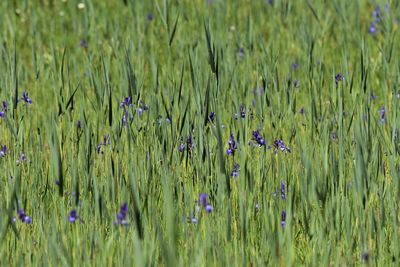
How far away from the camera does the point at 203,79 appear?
3971mm

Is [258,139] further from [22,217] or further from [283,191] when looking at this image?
[22,217]

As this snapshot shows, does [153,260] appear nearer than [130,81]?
Yes

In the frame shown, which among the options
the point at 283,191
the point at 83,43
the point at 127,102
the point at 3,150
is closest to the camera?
the point at 283,191

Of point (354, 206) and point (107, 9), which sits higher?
point (107, 9)

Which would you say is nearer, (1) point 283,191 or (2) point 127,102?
(1) point 283,191

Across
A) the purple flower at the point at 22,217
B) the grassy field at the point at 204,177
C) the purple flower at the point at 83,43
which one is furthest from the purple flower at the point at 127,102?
the purple flower at the point at 83,43

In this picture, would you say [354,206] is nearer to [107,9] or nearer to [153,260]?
[153,260]

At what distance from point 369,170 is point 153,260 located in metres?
0.88

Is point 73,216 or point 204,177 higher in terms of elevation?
point 204,177

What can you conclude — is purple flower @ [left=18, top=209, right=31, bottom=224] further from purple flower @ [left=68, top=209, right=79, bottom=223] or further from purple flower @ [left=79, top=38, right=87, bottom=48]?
purple flower @ [left=79, top=38, right=87, bottom=48]

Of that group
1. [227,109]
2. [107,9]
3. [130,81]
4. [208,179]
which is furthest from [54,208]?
[107,9]

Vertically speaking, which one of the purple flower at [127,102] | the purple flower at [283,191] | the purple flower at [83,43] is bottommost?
the purple flower at [283,191]

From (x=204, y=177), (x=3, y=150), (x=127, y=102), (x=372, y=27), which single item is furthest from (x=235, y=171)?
(x=372, y=27)

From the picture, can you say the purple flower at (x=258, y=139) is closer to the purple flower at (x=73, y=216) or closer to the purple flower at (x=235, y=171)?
the purple flower at (x=235, y=171)
